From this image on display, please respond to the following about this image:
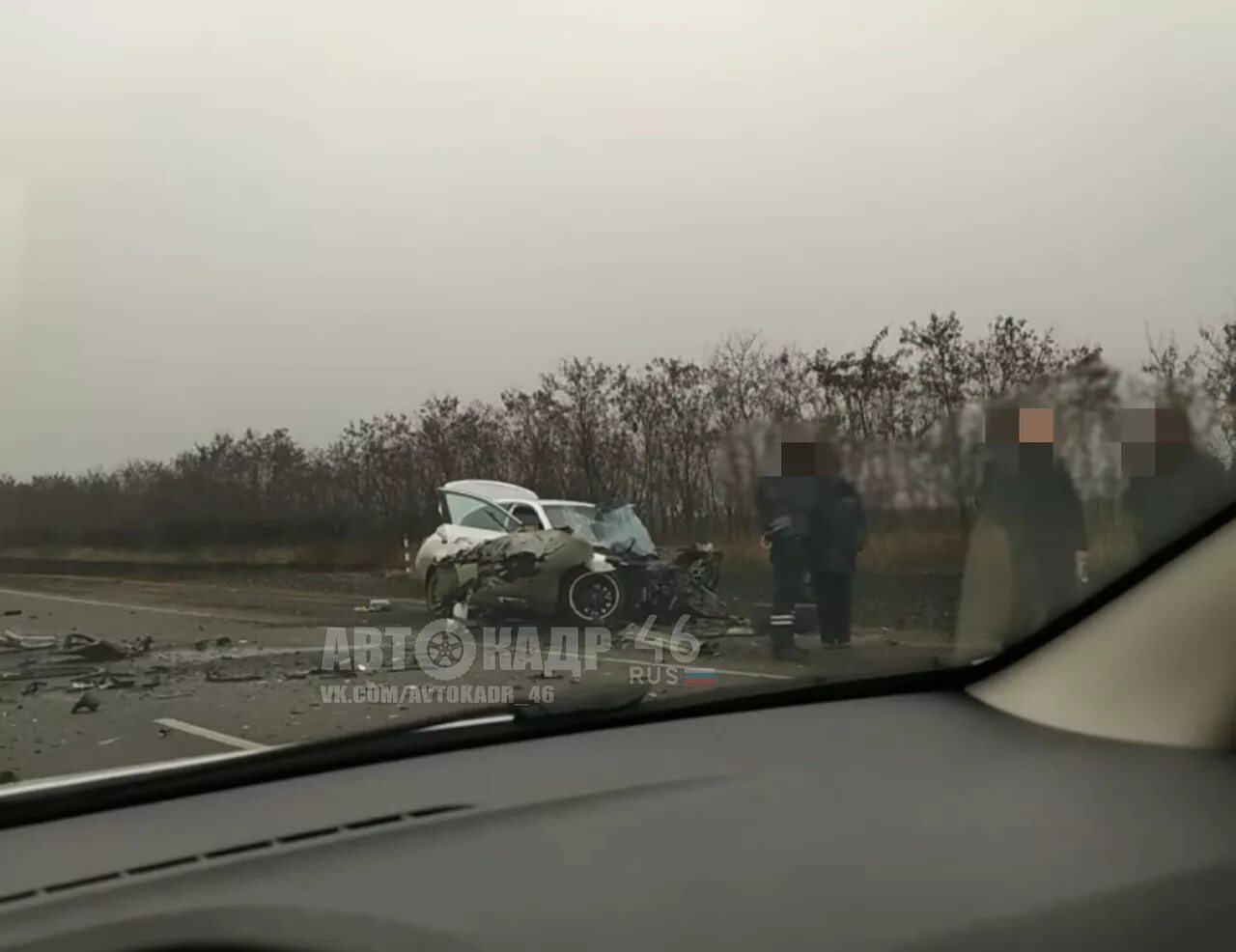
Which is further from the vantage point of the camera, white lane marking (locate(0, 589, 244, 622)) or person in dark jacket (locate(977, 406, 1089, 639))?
person in dark jacket (locate(977, 406, 1089, 639))

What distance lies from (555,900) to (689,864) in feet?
1.22

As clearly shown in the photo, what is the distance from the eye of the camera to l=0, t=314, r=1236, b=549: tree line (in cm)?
369

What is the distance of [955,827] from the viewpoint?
123 inches

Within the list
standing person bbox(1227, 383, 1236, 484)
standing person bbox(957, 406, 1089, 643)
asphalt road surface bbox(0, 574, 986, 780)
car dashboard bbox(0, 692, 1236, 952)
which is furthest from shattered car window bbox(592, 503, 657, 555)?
standing person bbox(1227, 383, 1236, 484)

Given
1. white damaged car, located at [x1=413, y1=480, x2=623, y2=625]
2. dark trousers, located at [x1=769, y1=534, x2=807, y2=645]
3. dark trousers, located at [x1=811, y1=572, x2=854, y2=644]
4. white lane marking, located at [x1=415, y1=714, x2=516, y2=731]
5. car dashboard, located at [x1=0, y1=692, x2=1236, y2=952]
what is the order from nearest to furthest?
car dashboard, located at [x1=0, y1=692, x2=1236, y2=952]
white lane marking, located at [x1=415, y1=714, x2=516, y2=731]
white damaged car, located at [x1=413, y1=480, x2=623, y2=625]
dark trousers, located at [x1=811, y1=572, x2=854, y2=644]
dark trousers, located at [x1=769, y1=534, x2=807, y2=645]

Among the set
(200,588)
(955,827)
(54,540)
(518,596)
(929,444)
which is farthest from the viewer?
(929,444)

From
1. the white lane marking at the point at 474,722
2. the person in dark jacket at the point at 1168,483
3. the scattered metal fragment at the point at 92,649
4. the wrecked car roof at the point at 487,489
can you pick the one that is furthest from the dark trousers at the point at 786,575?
the scattered metal fragment at the point at 92,649

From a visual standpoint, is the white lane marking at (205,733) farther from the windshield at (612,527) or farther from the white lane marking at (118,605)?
the windshield at (612,527)

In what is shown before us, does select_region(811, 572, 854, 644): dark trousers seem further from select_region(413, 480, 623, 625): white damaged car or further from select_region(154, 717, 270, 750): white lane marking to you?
select_region(154, 717, 270, 750): white lane marking

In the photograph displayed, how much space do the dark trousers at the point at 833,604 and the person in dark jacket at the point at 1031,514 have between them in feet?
1.78

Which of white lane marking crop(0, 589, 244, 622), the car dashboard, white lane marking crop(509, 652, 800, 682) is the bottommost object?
the car dashboard

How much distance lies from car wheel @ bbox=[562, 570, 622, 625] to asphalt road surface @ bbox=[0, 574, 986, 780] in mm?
123

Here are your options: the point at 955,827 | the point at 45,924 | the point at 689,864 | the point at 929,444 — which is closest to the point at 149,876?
the point at 45,924

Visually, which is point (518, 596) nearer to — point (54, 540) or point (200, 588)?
point (200, 588)
